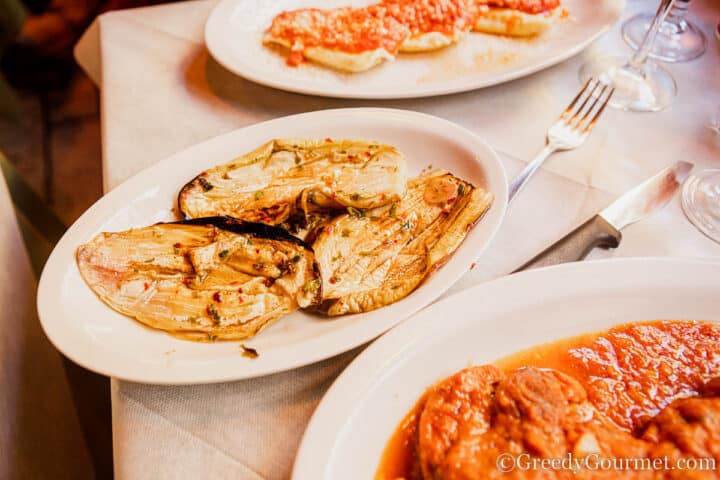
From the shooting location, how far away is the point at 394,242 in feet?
4.96

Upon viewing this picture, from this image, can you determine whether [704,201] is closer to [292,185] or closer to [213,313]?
[292,185]

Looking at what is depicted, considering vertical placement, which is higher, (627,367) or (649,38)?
(649,38)

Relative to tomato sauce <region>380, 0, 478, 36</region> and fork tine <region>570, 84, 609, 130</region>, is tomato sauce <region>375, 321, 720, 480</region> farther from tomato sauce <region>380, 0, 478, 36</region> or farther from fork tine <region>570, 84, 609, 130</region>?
tomato sauce <region>380, 0, 478, 36</region>

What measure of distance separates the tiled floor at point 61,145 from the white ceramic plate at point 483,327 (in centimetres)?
298

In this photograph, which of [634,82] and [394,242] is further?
[634,82]

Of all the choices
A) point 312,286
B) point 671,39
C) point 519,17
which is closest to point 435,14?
point 519,17

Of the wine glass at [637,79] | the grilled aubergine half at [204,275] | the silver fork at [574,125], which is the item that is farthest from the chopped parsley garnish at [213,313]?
the wine glass at [637,79]

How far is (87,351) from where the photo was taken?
1218mm

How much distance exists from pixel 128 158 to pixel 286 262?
0.87 metres

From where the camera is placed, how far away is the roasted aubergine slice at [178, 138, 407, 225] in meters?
1.54

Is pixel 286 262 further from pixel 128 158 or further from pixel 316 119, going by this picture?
pixel 128 158

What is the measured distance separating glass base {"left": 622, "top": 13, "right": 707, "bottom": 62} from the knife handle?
A: 116cm

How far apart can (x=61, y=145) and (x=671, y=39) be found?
3.79 metres

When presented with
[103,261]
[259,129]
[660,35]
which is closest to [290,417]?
[103,261]
